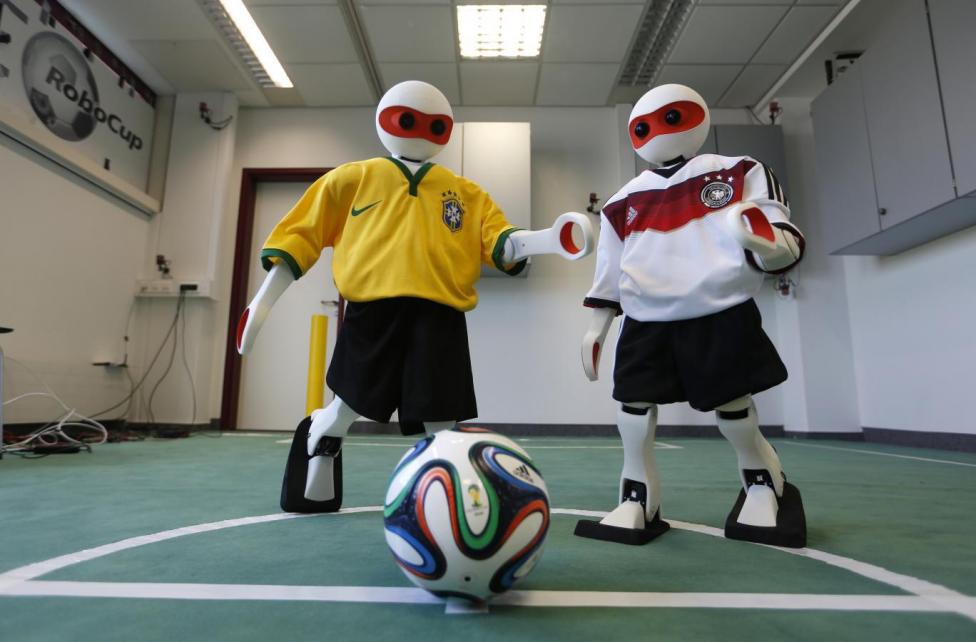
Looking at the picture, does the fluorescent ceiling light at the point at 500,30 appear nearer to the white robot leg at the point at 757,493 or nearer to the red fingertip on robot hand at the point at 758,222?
the red fingertip on robot hand at the point at 758,222

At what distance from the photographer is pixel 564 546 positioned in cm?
139

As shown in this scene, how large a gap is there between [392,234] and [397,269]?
0.40 feet

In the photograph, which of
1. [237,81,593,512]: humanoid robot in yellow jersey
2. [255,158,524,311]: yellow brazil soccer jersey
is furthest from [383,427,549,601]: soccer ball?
[255,158,524,311]: yellow brazil soccer jersey

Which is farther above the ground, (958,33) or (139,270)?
(958,33)

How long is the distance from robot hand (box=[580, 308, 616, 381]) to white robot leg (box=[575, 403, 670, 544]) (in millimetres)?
163

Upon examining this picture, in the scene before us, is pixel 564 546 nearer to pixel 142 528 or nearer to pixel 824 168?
pixel 142 528

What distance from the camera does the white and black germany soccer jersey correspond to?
151 cm

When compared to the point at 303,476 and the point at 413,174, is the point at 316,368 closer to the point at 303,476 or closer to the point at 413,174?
the point at 303,476

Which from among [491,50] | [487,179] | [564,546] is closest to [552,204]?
[487,179]

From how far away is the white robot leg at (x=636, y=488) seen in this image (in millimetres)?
1480

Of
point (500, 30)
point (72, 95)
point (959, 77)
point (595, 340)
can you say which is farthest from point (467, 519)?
point (72, 95)

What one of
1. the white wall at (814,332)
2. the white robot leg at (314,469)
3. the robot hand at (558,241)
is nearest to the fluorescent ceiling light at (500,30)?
the white wall at (814,332)

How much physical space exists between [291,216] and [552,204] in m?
4.38

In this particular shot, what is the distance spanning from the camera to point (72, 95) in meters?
4.56
